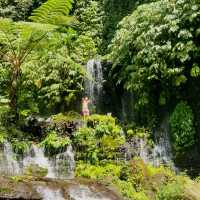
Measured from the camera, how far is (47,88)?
1855 cm

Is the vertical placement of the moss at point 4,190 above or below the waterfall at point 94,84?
below

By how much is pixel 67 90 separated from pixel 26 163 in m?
4.52

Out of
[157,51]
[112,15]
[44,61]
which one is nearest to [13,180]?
[157,51]

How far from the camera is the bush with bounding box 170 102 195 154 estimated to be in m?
15.7

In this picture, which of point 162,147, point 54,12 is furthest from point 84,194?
point 54,12

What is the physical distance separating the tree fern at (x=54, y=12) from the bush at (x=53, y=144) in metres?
3.15

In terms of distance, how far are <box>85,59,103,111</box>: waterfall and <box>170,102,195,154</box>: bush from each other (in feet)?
11.7

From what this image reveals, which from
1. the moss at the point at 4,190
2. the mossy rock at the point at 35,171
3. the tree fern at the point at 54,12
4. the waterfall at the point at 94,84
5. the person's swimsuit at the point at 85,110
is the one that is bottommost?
the mossy rock at the point at 35,171

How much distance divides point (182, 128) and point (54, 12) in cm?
486

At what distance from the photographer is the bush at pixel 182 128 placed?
1573 centimetres

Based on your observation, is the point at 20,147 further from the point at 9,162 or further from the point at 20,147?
the point at 9,162

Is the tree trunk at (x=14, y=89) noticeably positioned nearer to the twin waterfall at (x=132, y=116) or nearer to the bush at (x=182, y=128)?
the twin waterfall at (x=132, y=116)

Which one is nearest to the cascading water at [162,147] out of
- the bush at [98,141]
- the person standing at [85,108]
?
the bush at [98,141]

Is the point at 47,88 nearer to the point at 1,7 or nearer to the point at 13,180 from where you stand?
the point at 13,180
